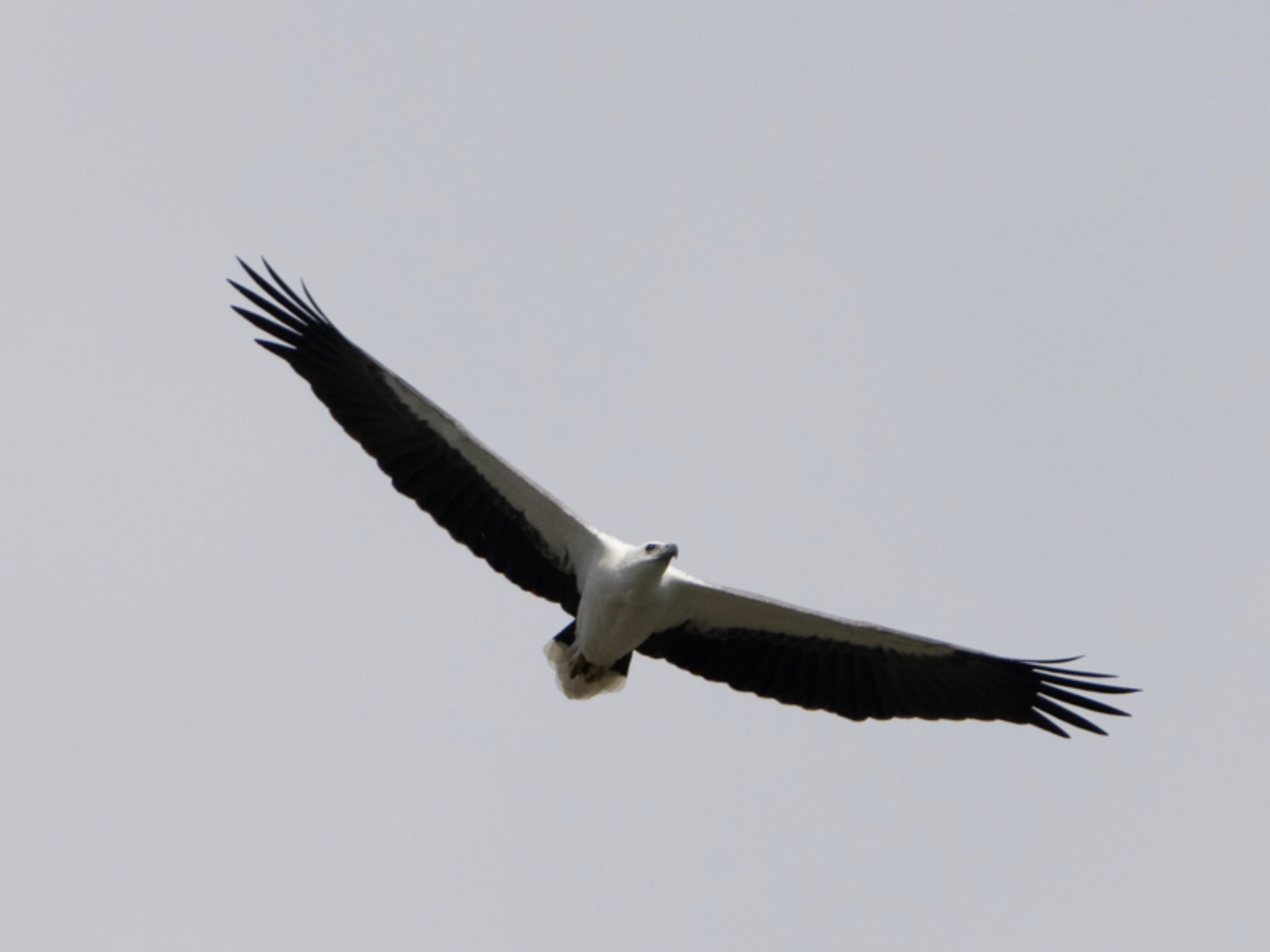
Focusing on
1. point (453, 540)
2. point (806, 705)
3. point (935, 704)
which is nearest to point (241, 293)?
point (453, 540)

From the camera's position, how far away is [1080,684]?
11.7 meters

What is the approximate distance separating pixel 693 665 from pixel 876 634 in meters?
1.42

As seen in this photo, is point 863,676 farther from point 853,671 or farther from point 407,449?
point 407,449

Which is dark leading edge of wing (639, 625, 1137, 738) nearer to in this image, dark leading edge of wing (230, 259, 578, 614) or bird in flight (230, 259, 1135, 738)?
bird in flight (230, 259, 1135, 738)

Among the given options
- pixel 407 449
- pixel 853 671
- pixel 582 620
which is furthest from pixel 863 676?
pixel 407 449

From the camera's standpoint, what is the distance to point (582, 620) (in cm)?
1162

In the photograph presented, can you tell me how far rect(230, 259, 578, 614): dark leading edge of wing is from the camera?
1184cm

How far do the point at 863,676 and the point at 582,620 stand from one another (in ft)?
7.18

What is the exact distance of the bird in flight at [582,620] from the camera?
1174cm

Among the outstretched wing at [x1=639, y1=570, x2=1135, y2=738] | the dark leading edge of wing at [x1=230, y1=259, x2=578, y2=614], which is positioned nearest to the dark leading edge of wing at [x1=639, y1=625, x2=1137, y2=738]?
the outstretched wing at [x1=639, y1=570, x2=1135, y2=738]

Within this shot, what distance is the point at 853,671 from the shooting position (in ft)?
39.2

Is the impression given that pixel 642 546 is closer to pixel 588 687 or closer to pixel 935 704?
pixel 588 687

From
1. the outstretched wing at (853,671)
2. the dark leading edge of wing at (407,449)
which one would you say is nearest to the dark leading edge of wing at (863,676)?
the outstretched wing at (853,671)

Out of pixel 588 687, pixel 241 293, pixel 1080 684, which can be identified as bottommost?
pixel 588 687
